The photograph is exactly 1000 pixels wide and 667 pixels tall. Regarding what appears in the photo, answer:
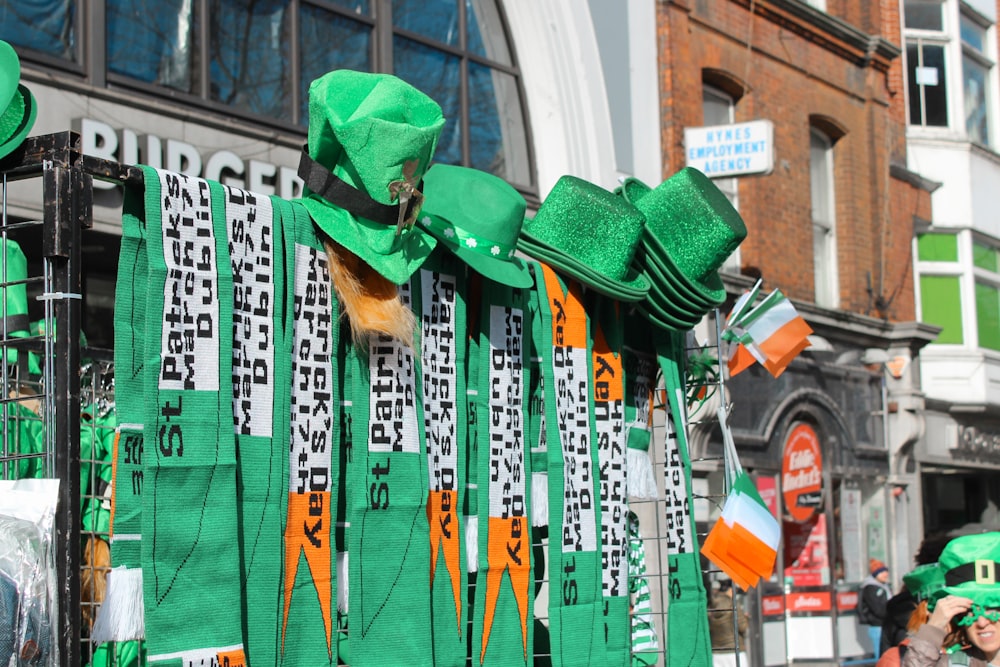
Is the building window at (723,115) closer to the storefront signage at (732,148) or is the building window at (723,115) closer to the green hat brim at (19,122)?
the storefront signage at (732,148)

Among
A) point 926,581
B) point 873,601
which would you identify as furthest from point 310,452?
point 873,601

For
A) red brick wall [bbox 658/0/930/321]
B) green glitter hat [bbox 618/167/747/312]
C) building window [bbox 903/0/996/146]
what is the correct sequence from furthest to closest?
building window [bbox 903/0/996/146] → red brick wall [bbox 658/0/930/321] → green glitter hat [bbox 618/167/747/312]

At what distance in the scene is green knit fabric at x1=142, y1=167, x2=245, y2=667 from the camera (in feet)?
9.37

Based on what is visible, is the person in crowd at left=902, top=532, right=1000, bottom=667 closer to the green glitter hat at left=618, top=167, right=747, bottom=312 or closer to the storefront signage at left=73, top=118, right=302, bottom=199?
the green glitter hat at left=618, top=167, right=747, bottom=312

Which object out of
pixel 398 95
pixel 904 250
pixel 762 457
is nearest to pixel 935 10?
pixel 904 250

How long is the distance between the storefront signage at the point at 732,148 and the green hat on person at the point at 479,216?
27.2ft

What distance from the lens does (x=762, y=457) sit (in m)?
13.4

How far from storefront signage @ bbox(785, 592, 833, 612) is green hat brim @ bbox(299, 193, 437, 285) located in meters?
11.5

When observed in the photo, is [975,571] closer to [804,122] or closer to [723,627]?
[723,627]

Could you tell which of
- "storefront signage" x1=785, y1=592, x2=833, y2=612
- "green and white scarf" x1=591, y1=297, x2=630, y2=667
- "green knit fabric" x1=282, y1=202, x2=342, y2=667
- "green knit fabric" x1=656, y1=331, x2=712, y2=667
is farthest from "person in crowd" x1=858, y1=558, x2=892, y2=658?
"green knit fabric" x1=282, y1=202, x2=342, y2=667

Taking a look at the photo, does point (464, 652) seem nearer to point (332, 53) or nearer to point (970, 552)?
point (970, 552)

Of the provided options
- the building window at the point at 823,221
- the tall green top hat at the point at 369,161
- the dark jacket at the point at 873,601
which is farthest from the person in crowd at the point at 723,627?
the tall green top hat at the point at 369,161

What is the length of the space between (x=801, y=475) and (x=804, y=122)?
4.04 metres

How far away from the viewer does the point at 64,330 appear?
2768 mm
